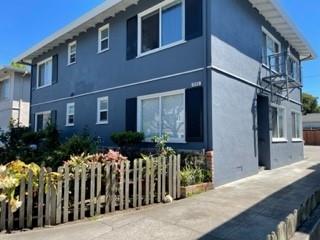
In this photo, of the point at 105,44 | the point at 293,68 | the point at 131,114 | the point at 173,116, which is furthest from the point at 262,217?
the point at 293,68

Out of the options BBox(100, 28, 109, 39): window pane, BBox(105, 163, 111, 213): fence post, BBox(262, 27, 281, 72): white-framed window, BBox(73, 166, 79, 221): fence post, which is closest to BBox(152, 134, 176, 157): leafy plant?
BBox(105, 163, 111, 213): fence post

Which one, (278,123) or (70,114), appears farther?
(70,114)

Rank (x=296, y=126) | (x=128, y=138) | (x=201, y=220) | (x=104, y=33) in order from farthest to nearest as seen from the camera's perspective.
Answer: (x=296, y=126) < (x=104, y=33) < (x=128, y=138) < (x=201, y=220)

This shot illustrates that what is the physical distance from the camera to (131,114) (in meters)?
12.2

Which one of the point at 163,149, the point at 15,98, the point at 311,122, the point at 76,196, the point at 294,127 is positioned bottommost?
the point at 76,196

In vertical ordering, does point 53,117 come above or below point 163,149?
above

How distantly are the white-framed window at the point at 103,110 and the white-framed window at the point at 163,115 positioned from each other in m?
2.30

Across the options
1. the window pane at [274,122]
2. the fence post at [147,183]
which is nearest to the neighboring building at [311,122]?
the window pane at [274,122]

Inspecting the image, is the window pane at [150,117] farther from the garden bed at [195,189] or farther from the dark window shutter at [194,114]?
the garden bed at [195,189]

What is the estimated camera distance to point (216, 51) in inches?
388

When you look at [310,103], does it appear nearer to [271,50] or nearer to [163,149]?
[271,50]

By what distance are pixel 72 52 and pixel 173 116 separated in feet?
28.1

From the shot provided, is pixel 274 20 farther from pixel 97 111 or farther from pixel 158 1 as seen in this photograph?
pixel 97 111

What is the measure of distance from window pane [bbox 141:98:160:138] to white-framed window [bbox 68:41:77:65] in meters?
6.36
